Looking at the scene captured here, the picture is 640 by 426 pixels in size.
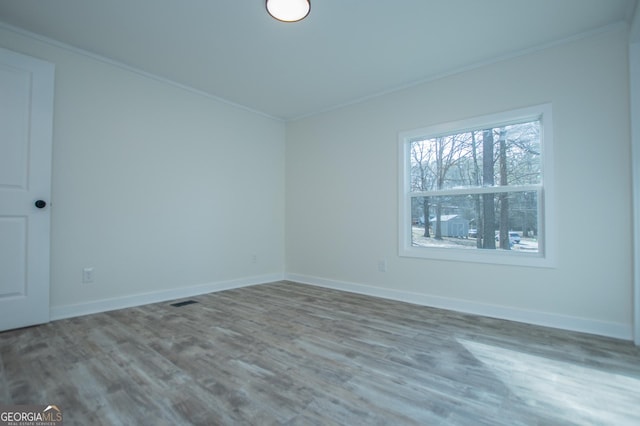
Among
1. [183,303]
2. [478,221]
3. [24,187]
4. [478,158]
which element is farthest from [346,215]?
[24,187]

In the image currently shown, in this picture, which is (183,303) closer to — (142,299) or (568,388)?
(142,299)

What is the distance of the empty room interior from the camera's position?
1692 millimetres

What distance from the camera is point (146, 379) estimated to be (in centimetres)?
171

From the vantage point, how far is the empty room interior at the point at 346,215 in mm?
1692

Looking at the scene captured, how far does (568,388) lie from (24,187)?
404cm

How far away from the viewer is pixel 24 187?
2541 millimetres

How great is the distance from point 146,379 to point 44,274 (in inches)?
65.8

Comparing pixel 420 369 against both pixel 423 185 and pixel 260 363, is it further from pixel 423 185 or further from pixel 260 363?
pixel 423 185

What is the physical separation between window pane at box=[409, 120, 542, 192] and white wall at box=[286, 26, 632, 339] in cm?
20

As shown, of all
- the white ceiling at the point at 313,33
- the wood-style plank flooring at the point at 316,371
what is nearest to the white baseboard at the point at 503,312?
the wood-style plank flooring at the point at 316,371

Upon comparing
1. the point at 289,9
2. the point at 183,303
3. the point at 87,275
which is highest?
the point at 289,9

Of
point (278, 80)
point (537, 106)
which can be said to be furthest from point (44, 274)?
point (537, 106)

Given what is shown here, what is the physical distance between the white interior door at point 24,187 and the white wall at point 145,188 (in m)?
0.12

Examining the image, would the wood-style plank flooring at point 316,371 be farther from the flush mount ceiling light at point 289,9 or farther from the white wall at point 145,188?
the flush mount ceiling light at point 289,9
